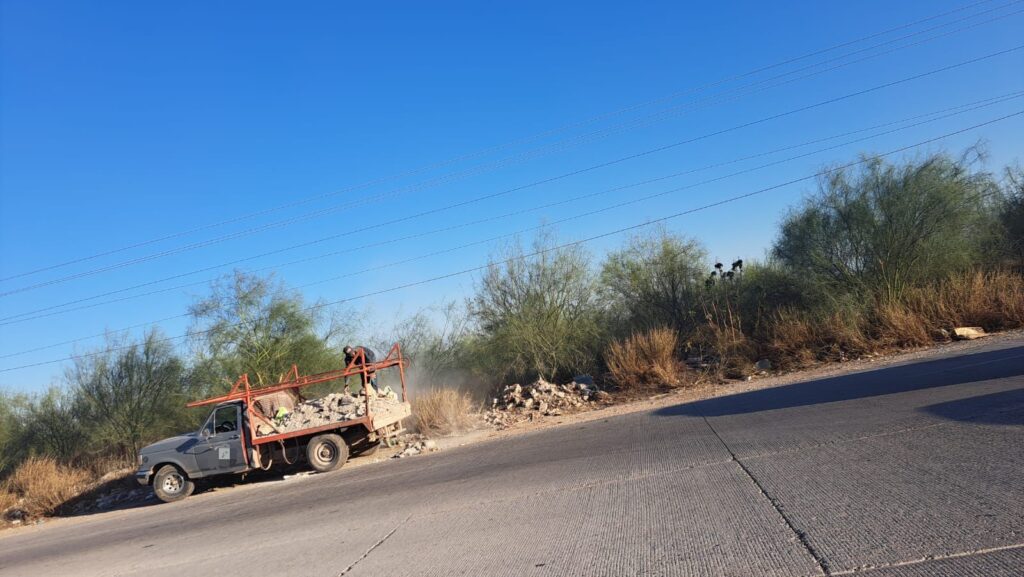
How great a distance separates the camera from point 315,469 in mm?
13953

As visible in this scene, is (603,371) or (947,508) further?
(603,371)

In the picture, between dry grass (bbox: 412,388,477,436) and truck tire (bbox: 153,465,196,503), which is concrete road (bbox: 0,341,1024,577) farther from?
dry grass (bbox: 412,388,477,436)

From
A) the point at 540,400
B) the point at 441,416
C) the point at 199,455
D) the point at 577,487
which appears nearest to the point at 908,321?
the point at 540,400

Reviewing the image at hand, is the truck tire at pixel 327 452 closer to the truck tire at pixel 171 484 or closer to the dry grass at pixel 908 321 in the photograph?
the truck tire at pixel 171 484

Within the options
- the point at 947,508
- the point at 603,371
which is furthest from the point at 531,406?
the point at 947,508

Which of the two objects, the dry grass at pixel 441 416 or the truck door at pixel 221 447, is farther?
the dry grass at pixel 441 416

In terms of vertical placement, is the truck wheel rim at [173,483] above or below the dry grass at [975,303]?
below

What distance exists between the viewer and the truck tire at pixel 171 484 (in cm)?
1408

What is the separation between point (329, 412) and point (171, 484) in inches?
148

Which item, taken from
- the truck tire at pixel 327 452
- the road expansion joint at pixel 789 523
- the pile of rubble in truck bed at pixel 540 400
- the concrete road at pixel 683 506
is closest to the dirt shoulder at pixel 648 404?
the truck tire at pixel 327 452

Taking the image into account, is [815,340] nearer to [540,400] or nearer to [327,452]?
[540,400]

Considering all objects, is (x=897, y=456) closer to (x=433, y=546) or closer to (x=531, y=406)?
(x=433, y=546)

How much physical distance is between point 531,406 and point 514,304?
18.2 feet

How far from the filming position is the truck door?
13773mm
